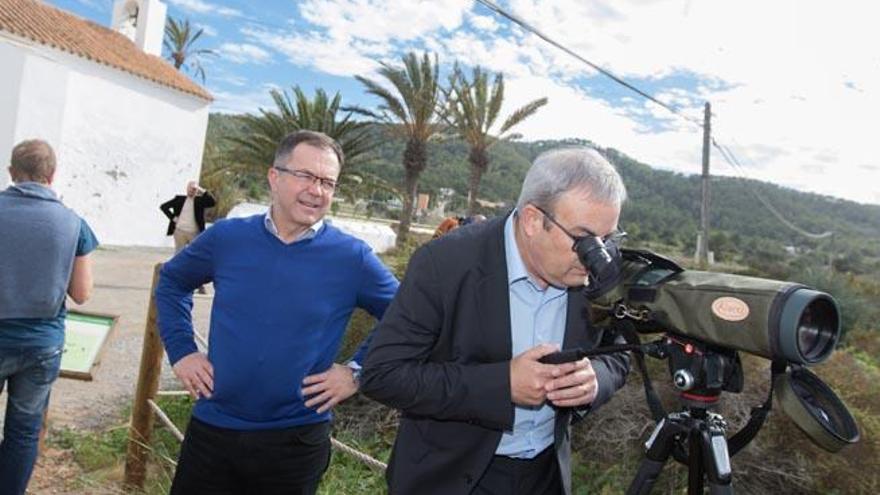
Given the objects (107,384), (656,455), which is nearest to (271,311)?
(656,455)

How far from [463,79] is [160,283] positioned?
706 inches

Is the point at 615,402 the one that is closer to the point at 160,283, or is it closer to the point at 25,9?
the point at 160,283

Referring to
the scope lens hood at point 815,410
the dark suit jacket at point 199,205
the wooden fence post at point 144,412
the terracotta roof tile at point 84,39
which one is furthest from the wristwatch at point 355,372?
the terracotta roof tile at point 84,39

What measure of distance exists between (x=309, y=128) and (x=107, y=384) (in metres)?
15.9

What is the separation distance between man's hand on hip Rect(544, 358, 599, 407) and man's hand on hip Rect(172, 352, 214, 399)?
1.35 meters

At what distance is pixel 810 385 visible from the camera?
1.35 metres

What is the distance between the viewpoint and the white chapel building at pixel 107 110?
50.6 ft

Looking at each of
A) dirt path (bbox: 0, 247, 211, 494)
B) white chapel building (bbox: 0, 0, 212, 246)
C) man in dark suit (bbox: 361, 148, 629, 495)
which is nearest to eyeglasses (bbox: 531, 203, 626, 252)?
man in dark suit (bbox: 361, 148, 629, 495)

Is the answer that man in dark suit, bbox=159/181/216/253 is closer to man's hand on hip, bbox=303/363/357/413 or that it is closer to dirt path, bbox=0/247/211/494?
dirt path, bbox=0/247/211/494

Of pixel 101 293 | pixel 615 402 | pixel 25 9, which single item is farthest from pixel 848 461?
Answer: pixel 25 9

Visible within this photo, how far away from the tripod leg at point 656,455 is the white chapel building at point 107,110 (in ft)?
56.2

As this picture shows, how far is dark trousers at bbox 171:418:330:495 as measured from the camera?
226cm

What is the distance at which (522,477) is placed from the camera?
1744mm

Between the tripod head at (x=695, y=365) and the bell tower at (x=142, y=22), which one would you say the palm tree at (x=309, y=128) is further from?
the tripod head at (x=695, y=365)
